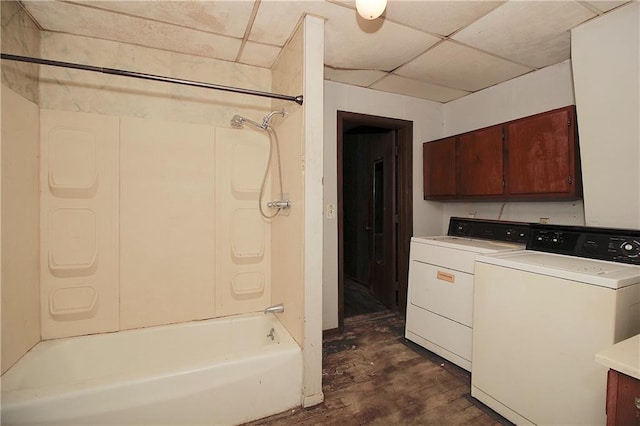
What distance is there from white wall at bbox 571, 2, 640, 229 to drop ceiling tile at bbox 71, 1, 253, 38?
6.61 ft

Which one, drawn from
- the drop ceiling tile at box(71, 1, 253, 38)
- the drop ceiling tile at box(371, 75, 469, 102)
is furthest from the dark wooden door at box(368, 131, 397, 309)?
the drop ceiling tile at box(71, 1, 253, 38)

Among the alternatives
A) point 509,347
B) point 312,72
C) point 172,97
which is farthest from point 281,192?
point 509,347

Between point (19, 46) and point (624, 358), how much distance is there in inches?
117

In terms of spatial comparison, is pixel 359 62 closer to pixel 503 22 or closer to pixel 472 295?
pixel 503 22

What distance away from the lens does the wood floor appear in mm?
1612

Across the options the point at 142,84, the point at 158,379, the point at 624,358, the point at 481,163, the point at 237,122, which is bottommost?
the point at 158,379

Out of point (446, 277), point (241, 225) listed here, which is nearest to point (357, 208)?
point (446, 277)

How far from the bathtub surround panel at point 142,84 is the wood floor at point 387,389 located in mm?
2033

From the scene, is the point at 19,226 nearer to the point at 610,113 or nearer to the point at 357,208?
the point at 610,113

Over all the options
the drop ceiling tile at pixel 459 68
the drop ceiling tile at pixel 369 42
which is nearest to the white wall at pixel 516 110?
the drop ceiling tile at pixel 459 68

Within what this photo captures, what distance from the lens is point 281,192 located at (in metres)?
2.07

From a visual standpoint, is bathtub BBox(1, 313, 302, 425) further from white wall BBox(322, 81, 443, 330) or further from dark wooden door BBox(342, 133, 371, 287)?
dark wooden door BBox(342, 133, 371, 287)

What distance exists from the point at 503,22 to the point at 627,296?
1629 millimetres

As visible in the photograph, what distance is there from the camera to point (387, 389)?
187 cm
